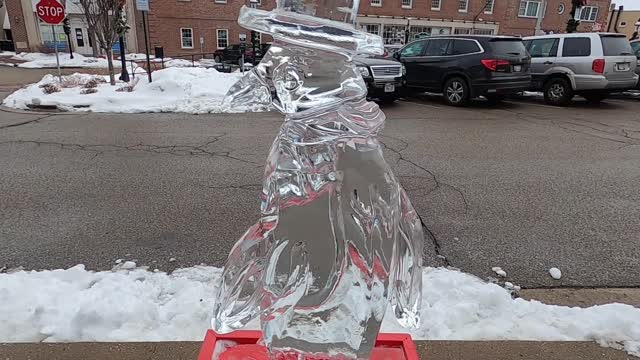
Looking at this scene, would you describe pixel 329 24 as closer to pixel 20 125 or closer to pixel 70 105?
pixel 20 125

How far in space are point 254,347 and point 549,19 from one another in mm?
48151

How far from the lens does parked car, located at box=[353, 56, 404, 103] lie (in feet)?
34.3

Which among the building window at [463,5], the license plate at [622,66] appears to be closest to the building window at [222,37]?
the building window at [463,5]

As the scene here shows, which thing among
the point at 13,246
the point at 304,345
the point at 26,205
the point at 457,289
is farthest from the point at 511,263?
the point at 26,205

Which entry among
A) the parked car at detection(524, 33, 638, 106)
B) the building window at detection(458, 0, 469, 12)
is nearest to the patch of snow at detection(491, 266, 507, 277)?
the parked car at detection(524, 33, 638, 106)

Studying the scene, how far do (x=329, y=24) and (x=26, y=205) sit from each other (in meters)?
4.61

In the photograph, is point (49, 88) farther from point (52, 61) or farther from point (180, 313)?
point (52, 61)

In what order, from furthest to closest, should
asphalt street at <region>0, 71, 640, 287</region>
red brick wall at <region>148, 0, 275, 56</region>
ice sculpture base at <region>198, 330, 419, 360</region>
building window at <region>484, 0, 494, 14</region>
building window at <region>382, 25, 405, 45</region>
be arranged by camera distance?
building window at <region>484, 0, 494, 14</region> → building window at <region>382, 25, 405, 45</region> → red brick wall at <region>148, 0, 275, 56</region> → asphalt street at <region>0, 71, 640, 287</region> → ice sculpture base at <region>198, 330, 419, 360</region>

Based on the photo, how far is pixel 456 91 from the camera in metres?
11.6

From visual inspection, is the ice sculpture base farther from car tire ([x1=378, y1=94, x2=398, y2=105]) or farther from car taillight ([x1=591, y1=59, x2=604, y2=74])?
car taillight ([x1=591, y1=59, x2=604, y2=74])

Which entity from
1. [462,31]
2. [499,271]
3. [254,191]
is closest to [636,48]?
[499,271]

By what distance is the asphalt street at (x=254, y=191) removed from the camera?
375 cm

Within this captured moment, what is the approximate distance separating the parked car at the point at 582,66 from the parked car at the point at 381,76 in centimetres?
434

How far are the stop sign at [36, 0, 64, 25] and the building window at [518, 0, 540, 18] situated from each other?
38.9 metres
